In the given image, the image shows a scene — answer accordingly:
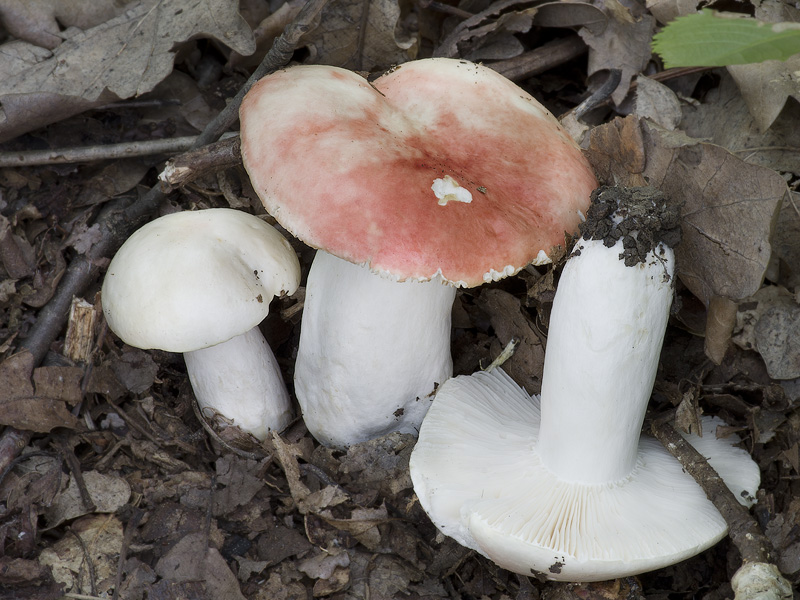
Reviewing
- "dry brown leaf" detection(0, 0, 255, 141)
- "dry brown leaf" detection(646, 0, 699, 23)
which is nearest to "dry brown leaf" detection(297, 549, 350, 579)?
"dry brown leaf" detection(0, 0, 255, 141)

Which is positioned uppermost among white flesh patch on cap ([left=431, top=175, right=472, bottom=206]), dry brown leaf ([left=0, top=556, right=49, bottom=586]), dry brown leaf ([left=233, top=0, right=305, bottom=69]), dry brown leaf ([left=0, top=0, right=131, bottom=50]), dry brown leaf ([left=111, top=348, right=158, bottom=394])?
dry brown leaf ([left=0, top=0, right=131, bottom=50])

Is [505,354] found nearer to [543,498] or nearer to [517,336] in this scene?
[517,336]

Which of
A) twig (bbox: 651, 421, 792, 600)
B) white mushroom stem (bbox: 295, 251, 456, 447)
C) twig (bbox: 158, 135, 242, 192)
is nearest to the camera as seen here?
twig (bbox: 651, 421, 792, 600)

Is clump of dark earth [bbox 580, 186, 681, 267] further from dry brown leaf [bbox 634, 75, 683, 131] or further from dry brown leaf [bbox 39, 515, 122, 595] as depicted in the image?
dry brown leaf [bbox 39, 515, 122, 595]

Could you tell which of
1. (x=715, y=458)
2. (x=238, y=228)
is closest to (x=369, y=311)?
(x=238, y=228)

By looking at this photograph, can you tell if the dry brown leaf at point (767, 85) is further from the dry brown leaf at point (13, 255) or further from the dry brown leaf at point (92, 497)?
the dry brown leaf at point (13, 255)

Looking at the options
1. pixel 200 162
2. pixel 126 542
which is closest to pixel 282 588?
pixel 126 542

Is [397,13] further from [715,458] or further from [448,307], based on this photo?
[715,458]
